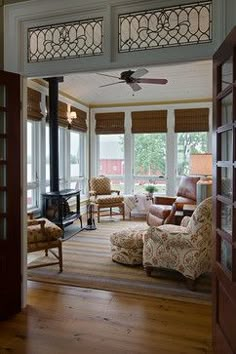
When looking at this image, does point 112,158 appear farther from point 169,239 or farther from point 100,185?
point 169,239

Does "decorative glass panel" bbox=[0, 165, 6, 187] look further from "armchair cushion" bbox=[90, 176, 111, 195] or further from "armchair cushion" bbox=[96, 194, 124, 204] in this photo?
"armchair cushion" bbox=[90, 176, 111, 195]

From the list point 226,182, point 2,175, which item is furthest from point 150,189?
point 226,182

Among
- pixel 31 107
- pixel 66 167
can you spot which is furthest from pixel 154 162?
pixel 31 107

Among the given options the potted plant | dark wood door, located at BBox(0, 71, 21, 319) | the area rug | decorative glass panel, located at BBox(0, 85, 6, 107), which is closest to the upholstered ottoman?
the area rug

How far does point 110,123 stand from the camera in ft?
26.9

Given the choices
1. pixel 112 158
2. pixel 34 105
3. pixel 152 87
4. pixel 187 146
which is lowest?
pixel 112 158

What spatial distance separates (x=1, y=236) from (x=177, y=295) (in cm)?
189

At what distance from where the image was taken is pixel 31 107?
559 cm

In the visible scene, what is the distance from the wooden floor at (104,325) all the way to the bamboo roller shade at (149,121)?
17.3 feet

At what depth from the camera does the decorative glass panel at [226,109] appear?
1.86m

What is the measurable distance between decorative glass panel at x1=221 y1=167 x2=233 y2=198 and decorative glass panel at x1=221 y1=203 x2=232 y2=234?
79 millimetres

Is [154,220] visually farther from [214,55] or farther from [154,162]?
[214,55]

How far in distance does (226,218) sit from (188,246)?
57.8 inches

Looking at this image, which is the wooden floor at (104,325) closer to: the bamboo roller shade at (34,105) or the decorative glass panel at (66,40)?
the decorative glass panel at (66,40)
